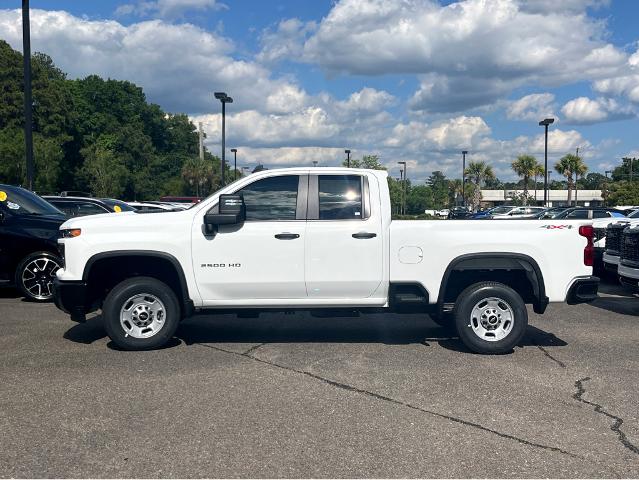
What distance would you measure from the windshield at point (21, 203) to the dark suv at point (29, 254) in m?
0.16

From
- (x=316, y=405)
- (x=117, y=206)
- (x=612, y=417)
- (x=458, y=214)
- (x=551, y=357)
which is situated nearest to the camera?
(x=612, y=417)

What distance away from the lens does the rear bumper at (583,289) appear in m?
6.86

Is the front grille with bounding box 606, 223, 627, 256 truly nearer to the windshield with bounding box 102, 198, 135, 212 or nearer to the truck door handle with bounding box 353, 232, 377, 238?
the truck door handle with bounding box 353, 232, 377, 238

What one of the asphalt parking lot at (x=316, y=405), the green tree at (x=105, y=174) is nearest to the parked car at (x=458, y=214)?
the green tree at (x=105, y=174)

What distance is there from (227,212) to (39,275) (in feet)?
16.2

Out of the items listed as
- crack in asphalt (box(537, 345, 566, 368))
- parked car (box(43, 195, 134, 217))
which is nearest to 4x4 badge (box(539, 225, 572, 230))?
crack in asphalt (box(537, 345, 566, 368))

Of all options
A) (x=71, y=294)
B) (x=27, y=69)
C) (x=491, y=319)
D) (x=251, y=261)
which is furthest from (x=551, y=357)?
(x=27, y=69)

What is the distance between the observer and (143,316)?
6840 millimetres

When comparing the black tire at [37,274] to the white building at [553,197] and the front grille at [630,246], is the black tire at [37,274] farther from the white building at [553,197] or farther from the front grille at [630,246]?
the white building at [553,197]

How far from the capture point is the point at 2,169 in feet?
101

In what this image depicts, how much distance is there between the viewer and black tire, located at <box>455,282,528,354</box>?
6.80 metres

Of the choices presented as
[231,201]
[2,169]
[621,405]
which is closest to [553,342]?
[621,405]

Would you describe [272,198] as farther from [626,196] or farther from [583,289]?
[626,196]

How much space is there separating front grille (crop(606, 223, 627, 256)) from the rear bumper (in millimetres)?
4846
